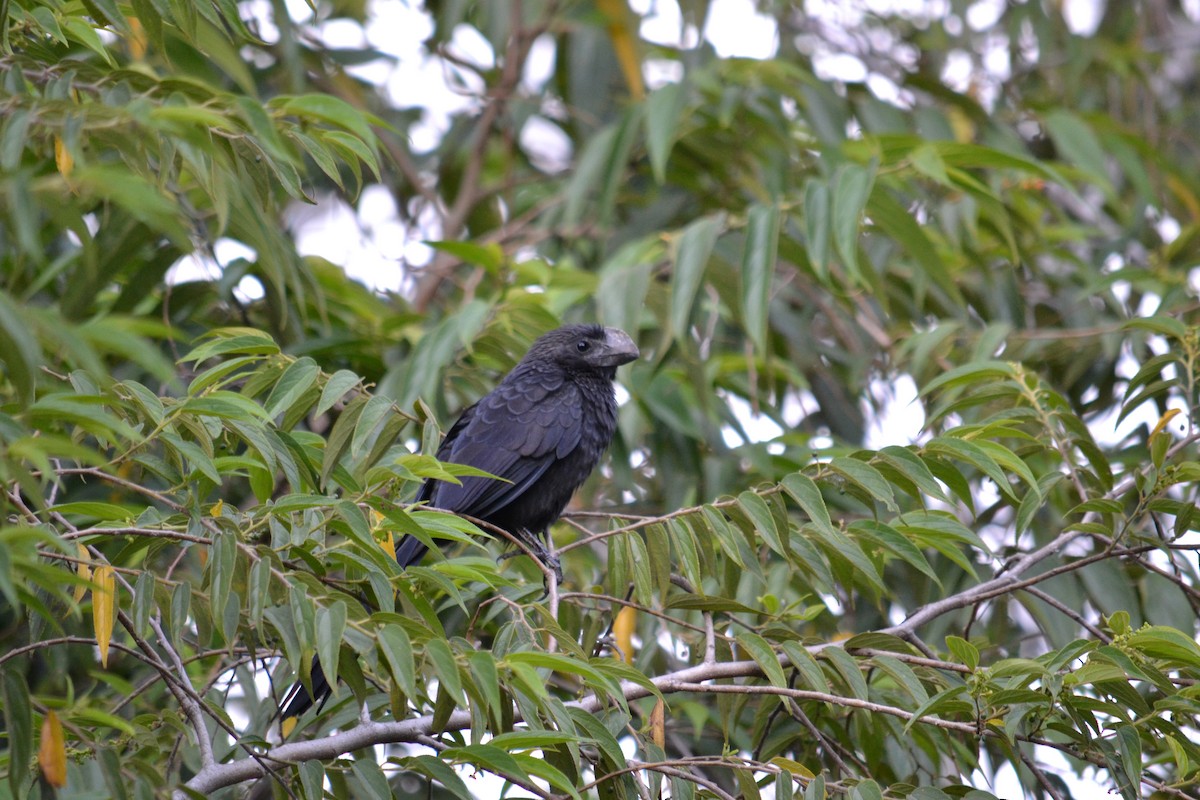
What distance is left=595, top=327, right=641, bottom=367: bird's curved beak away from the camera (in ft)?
11.8

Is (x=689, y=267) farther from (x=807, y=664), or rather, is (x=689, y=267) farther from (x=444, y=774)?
(x=444, y=774)

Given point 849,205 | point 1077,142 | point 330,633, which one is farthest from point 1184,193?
point 330,633

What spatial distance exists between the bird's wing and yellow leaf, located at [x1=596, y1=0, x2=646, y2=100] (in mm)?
1670

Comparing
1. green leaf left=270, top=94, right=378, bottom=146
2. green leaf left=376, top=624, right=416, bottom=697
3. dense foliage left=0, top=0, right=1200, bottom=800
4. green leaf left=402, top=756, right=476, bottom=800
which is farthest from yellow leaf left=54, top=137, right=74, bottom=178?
green leaf left=402, top=756, right=476, bottom=800

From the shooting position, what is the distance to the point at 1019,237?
4.24m

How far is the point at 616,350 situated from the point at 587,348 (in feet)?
0.54

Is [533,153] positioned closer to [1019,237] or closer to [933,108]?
[933,108]

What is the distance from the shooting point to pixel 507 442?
3379mm

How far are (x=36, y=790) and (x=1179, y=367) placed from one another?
271 centimetres

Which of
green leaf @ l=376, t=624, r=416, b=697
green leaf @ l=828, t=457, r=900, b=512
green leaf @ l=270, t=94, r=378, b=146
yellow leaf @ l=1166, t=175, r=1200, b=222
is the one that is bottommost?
green leaf @ l=376, t=624, r=416, b=697

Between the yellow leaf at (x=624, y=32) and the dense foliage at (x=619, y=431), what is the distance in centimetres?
Answer: 2

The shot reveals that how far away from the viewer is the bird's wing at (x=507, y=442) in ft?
10.7

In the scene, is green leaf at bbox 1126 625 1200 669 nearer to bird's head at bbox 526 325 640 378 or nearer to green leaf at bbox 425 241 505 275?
bird's head at bbox 526 325 640 378

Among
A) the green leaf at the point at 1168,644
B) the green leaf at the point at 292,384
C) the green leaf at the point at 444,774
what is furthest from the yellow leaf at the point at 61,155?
the green leaf at the point at 1168,644
